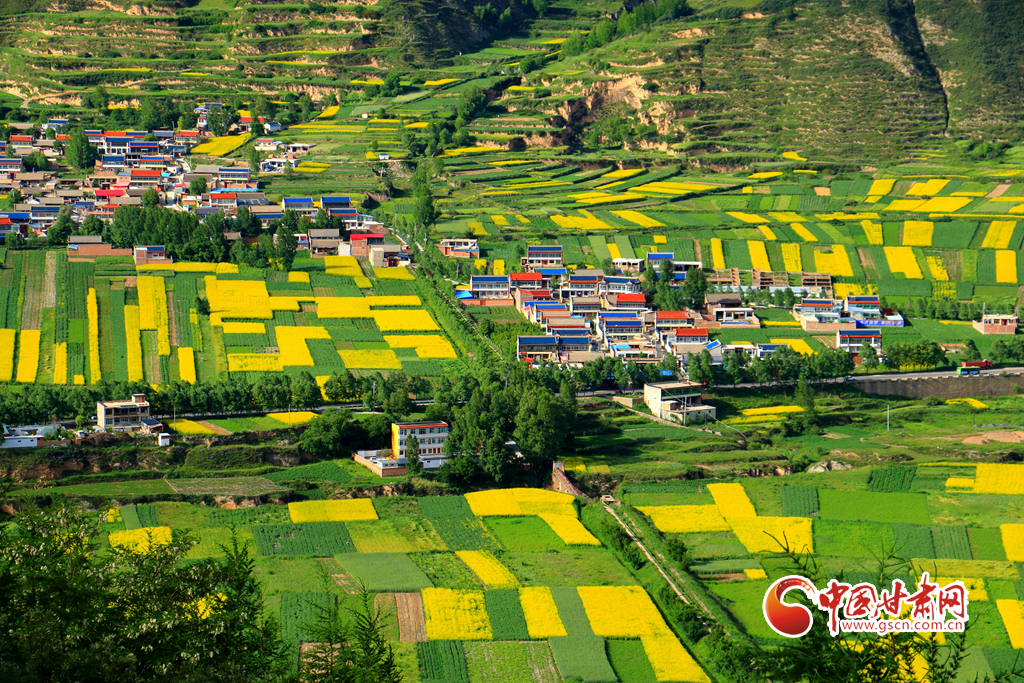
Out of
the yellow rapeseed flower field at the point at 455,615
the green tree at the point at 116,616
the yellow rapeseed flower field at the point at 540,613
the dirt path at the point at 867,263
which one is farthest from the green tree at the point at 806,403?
the green tree at the point at 116,616

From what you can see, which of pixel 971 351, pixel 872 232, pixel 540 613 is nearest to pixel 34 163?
pixel 872 232

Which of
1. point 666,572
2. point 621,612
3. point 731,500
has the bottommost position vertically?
point 731,500

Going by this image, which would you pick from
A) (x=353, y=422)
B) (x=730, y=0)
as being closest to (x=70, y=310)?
(x=353, y=422)

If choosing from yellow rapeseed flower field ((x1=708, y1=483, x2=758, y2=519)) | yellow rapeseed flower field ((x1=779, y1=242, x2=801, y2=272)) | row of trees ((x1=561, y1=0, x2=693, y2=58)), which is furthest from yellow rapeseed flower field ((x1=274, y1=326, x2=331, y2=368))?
row of trees ((x1=561, y1=0, x2=693, y2=58))

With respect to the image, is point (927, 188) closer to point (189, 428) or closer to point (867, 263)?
point (867, 263)

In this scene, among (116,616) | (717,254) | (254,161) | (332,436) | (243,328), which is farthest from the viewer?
(254,161)

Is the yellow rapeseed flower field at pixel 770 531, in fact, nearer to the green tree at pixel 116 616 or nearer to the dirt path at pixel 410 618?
the dirt path at pixel 410 618

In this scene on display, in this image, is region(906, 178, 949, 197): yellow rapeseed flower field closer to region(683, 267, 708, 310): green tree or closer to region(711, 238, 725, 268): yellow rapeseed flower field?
region(711, 238, 725, 268): yellow rapeseed flower field
